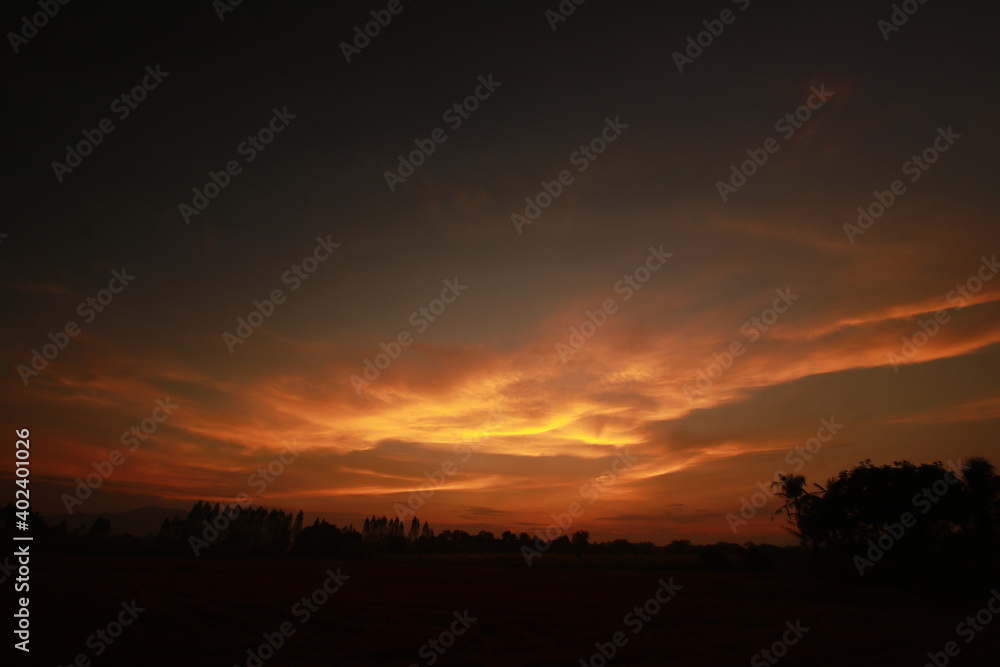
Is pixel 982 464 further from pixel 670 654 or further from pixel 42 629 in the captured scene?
pixel 42 629

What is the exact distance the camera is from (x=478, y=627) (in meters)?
20.8

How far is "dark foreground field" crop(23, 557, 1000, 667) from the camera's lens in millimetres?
15695

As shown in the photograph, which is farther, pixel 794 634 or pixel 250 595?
pixel 250 595

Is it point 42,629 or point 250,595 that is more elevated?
point 42,629

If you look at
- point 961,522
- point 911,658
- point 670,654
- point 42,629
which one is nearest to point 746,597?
point 911,658

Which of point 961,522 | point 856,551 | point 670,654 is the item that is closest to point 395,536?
point 856,551

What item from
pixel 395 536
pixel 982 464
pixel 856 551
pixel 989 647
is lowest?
pixel 395 536

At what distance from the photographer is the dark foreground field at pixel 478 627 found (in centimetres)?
1570

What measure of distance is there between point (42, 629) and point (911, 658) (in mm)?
31767

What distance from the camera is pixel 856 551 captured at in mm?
49406

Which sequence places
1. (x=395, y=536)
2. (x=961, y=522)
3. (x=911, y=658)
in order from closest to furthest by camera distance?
(x=911, y=658), (x=961, y=522), (x=395, y=536)

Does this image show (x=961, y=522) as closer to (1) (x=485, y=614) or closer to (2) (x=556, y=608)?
(2) (x=556, y=608)

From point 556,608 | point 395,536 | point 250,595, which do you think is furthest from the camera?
point 395,536

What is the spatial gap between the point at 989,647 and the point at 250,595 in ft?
117
